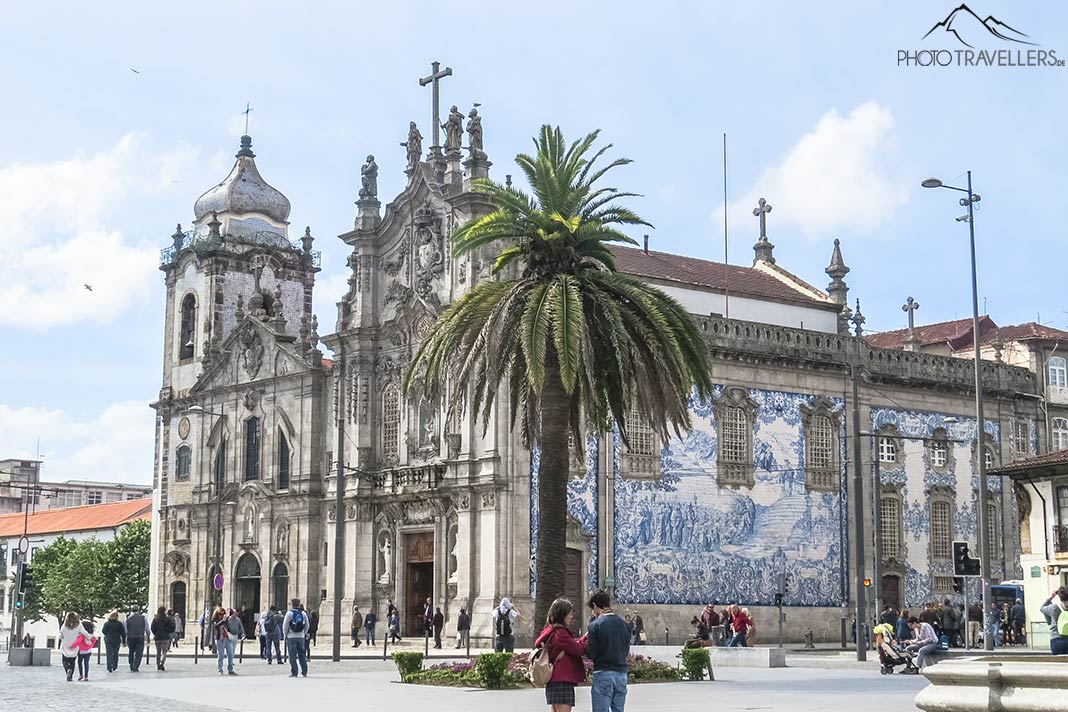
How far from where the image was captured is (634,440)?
47594mm

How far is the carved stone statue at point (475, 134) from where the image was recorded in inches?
1944

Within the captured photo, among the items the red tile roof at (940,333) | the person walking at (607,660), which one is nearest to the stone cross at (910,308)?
the red tile roof at (940,333)

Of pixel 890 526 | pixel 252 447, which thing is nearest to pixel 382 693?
pixel 890 526

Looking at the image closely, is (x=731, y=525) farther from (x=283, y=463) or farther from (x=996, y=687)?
(x=996, y=687)

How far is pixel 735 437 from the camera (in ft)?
164

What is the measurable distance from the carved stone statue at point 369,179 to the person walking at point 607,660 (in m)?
41.8

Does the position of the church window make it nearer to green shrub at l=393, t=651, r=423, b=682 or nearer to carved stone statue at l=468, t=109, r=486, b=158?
carved stone statue at l=468, t=109, r=486, b=158

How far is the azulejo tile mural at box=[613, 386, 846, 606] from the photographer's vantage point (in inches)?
1858

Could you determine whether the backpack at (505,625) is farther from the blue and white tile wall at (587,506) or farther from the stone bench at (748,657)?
the blue and white tile wall at (587,506)

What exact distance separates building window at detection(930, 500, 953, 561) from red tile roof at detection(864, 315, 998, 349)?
9512mm

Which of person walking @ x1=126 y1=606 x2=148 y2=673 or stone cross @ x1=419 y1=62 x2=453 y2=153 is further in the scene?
stone cross @ x1=419 y1=62 x2=453 y2=153

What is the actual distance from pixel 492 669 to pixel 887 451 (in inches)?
1224

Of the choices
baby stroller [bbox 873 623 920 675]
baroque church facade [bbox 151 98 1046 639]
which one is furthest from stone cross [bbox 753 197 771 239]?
baby stroller [bbox 873 623 920 675]

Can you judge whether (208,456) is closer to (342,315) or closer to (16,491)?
(342,315)
